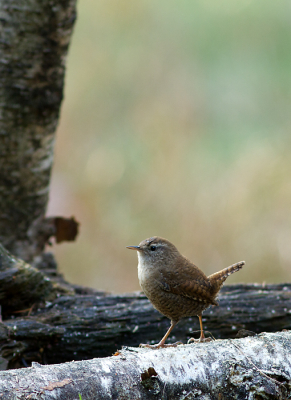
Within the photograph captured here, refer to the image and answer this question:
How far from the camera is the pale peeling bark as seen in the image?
2.05m

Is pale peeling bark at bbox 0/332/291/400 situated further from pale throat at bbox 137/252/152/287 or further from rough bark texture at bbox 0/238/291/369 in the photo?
rough bark texture at bbox 0/238/291/369

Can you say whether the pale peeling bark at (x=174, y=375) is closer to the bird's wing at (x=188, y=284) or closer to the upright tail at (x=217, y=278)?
the bird's wing at (x=188, y=284)

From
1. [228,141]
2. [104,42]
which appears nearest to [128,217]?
[228,141]

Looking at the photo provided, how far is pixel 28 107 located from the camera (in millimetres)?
4211

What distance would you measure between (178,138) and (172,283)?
4728 millimetres

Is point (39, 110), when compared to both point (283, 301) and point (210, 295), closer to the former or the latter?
point (210, 295)

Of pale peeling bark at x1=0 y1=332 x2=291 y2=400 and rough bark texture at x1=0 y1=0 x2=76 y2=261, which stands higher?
rough bark texture at x1=0 y1=0 x2=76 y2=261

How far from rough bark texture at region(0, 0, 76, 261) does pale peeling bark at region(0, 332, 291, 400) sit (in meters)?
2.36

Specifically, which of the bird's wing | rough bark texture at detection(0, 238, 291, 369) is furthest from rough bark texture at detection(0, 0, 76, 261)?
the bird's wing

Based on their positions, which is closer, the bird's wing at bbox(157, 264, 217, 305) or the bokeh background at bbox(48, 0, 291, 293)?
the bird's wing at bbox(157, 264, 217, 305)

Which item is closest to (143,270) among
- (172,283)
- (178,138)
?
(172,283)

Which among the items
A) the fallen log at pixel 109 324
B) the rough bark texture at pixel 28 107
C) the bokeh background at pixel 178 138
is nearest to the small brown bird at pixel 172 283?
the fallen log at pixel 109 324

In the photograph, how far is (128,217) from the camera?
6.89m

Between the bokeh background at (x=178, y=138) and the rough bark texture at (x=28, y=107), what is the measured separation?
208cm
